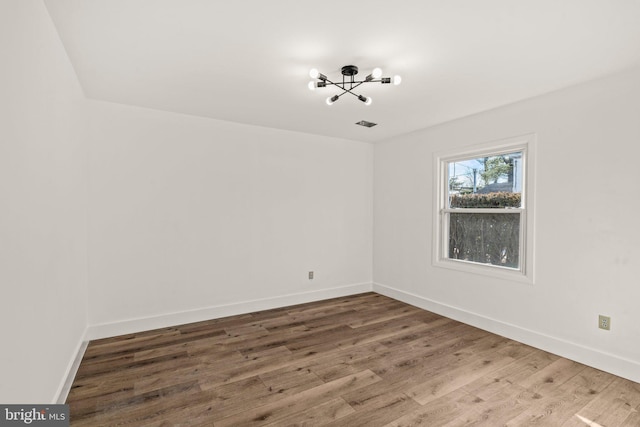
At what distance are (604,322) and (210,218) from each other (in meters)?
3.95

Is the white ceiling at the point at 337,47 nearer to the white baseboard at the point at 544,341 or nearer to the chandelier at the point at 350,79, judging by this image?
the chandelier at the point at 350,79

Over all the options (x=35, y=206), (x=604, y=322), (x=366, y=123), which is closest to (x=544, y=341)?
(x=604, y=322)

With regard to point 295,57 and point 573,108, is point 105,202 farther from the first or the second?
point 573,108

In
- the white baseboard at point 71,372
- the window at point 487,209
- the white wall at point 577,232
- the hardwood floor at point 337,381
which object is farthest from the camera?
the window at point 487,209

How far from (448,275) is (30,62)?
412 centimetres

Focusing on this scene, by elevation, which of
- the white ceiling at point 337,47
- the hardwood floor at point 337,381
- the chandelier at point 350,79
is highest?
the white ceiling at point 337,47

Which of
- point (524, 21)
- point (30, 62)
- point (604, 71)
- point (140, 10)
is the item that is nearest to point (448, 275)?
point (604, 71)

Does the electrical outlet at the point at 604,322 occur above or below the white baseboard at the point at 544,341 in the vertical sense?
above

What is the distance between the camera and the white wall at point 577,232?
245 cm

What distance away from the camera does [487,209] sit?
11.7 feet
